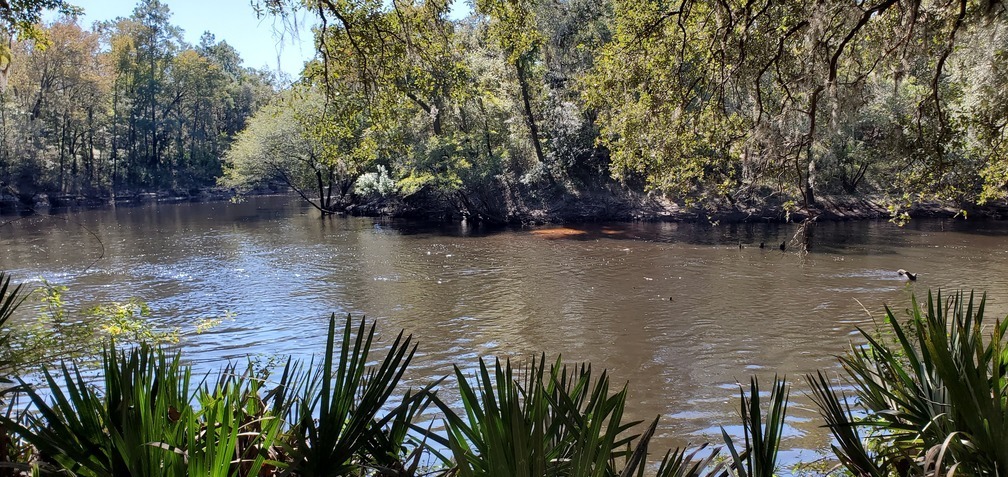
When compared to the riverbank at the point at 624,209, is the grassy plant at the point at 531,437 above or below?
below

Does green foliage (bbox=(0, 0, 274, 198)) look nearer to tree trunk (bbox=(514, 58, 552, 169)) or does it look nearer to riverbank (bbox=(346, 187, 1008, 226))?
riverbank (bbox=(346, 187, 1008, 226))

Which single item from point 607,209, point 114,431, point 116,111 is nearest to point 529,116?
point 607,209

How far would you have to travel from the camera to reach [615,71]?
9055 millimetres

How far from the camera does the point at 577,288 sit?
1705 cm

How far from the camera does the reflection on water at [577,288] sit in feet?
35.1

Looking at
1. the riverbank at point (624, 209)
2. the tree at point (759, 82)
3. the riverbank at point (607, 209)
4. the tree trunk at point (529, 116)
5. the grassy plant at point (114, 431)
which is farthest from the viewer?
the tree trunk at point (529, 116)

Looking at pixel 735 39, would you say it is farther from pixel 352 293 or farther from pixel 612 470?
pixel 352 293

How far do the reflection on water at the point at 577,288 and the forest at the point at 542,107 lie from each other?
249 centimetres

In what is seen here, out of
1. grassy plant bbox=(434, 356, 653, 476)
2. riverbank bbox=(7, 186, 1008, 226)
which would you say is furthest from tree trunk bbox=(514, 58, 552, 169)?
grassy plant bbox=(434, 356, 653, 476)

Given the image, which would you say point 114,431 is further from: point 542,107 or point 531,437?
point 542,107

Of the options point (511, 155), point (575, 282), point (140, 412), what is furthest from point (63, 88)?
point (140, 412)

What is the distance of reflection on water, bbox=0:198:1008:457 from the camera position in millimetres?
10703

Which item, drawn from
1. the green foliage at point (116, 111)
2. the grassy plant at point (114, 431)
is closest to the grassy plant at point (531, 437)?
the grassy plant at point (114, 431)

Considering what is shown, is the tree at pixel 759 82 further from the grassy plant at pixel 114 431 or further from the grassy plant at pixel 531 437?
the grassy plant at pixel 114 431
